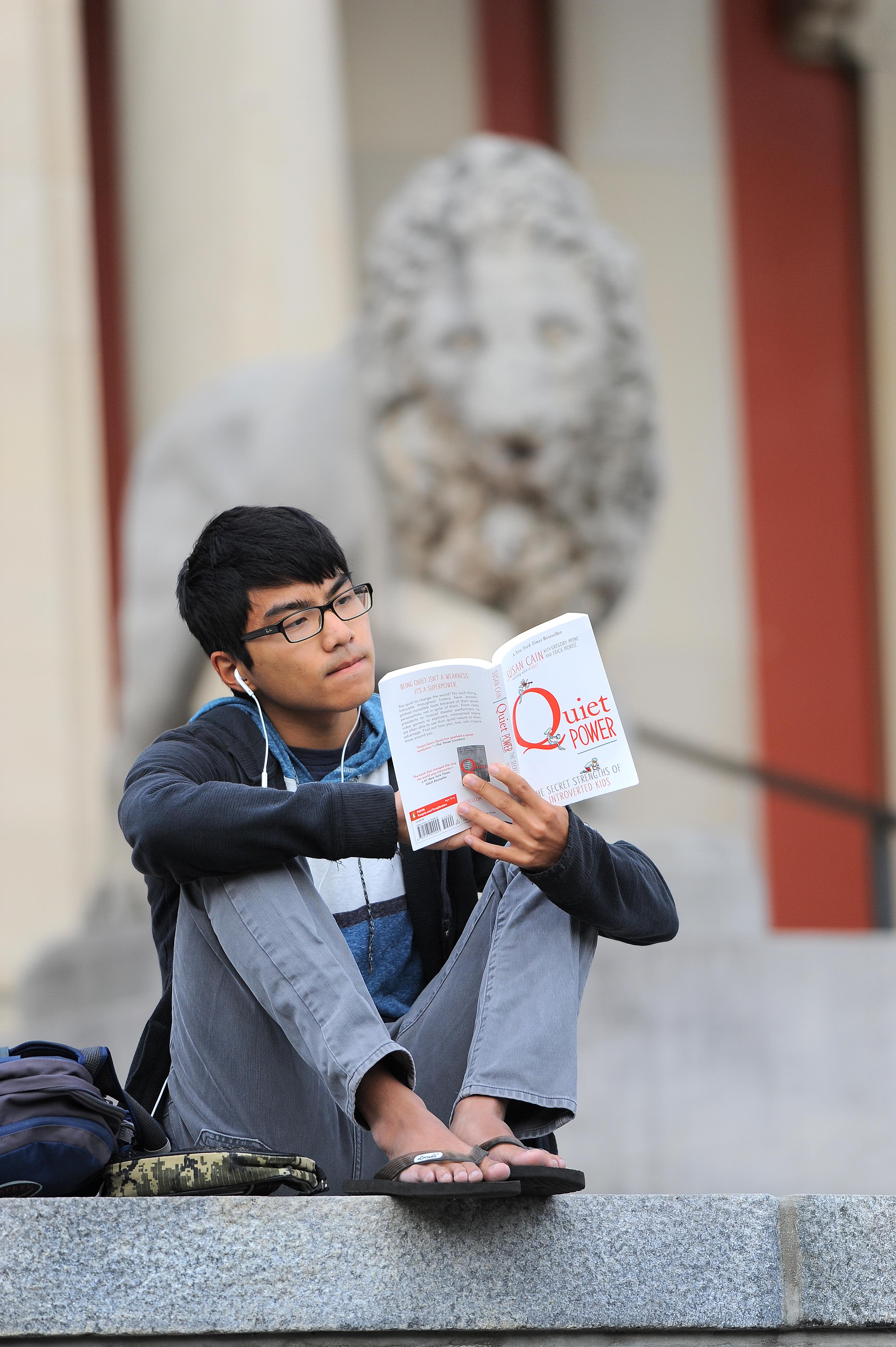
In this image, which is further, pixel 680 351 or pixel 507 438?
pixel 680 351

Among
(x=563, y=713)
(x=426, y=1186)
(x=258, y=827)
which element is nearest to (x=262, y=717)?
(x=258, y=827)

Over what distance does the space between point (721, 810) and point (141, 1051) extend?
7.41 metres

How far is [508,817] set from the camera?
7.53ft

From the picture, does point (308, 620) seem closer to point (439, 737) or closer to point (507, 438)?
point (439, 737)

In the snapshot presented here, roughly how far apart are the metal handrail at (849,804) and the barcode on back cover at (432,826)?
3.64 m

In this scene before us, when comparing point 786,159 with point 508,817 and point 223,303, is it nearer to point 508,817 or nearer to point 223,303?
point 223,303

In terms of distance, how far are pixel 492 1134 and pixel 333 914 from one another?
346mm

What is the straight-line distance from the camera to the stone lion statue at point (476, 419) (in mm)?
6059

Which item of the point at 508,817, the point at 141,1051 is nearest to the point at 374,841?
the point at 508,817

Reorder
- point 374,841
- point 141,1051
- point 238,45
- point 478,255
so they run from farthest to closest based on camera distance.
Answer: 1. point 238,45
2. point 478,255
3. point 141,1051
4. point 374,841

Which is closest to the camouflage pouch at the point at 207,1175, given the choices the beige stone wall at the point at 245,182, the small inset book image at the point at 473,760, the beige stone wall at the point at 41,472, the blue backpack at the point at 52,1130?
the blue backpack at the point at 52,1130

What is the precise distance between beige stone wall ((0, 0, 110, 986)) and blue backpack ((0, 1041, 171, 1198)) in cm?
513

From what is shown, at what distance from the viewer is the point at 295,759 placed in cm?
257

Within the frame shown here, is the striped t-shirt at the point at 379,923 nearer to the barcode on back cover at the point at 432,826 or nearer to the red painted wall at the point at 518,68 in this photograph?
the barcode on back cover at the point at 432,826
